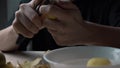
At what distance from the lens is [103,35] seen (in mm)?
807

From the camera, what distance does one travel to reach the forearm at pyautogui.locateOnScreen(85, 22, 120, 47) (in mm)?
775

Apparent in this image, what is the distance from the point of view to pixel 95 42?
0.80 m

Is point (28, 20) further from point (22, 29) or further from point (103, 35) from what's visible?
point (103, 35)

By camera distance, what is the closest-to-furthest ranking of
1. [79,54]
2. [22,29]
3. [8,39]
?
[79,54] → [22,29] → [8,39]

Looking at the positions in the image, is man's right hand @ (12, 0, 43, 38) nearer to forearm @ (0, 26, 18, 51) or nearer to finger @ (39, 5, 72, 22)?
finger @ (39, 5, 72, 22)

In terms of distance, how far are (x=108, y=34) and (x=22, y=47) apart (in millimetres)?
336

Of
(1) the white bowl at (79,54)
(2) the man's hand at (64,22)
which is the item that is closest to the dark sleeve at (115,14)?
(2) the man's hand at (64,22)

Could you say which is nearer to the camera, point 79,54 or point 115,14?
point 79,54

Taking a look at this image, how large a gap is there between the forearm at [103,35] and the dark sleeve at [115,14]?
0.58 feet

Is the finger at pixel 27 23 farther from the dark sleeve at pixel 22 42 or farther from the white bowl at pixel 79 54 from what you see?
the dark sleeve at pixel 22 42

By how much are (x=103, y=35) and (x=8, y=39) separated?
350 millimetres

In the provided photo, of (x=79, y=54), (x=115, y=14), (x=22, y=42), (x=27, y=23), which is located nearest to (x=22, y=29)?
(x=27, y=23)

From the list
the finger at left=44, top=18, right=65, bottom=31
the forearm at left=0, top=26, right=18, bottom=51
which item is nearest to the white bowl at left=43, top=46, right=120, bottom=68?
the finger at left=44, top=18, right=65, bottom=31

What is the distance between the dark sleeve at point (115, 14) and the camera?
3.31 feet
